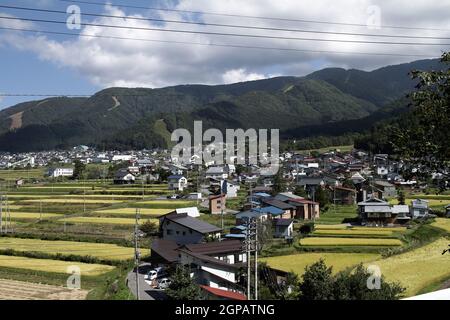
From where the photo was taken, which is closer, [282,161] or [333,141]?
[282,161]

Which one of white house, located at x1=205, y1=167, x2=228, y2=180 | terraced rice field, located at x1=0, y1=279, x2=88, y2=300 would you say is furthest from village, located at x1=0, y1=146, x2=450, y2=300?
terraced rice field, located at x1=0, y1=279, x2=88, y2=300

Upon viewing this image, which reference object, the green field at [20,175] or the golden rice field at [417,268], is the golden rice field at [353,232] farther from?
the green field at [20,175]

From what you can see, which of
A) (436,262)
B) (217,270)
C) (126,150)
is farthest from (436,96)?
(126,150)

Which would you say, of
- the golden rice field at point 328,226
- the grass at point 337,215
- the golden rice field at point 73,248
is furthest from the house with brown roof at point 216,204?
the golden rice field at point 73,248

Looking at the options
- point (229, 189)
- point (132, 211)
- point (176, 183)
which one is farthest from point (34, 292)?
point (176, 183)

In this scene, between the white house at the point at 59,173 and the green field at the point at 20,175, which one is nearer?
the green field at the point at 20,175

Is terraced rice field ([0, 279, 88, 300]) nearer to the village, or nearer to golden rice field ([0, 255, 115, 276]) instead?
golden rice field ([0, 255, 115, 276])
